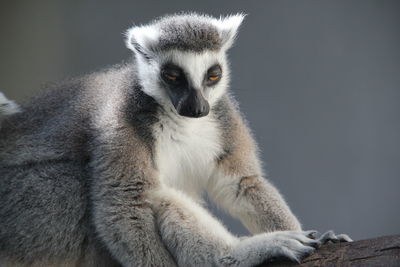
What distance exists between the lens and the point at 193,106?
3.35 meters

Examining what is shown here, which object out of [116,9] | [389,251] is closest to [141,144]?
[389,251]

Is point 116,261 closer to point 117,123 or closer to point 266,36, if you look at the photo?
point 117,123

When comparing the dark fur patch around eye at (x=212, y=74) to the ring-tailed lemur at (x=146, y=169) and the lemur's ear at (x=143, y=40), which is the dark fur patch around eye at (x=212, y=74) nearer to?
the ring-tailed lemur at (x=146, y=169)

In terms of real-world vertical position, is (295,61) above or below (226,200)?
above

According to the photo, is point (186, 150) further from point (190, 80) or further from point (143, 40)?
point (143, 40)

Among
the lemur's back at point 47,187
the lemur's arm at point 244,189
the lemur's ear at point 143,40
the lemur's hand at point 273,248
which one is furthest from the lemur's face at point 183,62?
the lemur's hand at point 273,248

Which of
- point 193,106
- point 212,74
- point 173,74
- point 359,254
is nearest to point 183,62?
point 173,74

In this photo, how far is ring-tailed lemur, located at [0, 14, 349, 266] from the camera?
320 cm

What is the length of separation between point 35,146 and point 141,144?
0.66 m

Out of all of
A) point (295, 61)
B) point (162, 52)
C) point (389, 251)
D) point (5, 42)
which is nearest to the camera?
point (389, 251)

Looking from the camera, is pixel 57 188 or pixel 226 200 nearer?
pixel 57 188

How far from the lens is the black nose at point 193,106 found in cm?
336

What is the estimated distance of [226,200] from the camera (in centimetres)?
380

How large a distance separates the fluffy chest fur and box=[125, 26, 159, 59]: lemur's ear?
410mm
